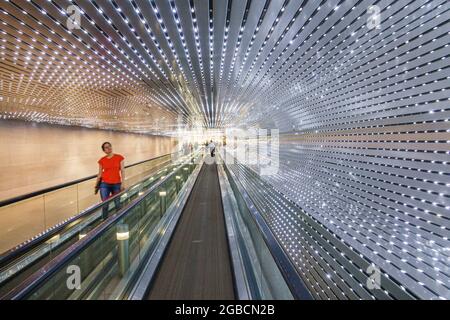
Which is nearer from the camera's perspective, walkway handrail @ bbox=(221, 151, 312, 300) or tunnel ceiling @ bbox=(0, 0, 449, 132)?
walkway handrail @ bbox=(221, 151, 312, 300)

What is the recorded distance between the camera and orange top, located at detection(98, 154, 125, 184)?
468 cm

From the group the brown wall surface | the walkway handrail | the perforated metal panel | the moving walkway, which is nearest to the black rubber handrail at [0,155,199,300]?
the moving walkway

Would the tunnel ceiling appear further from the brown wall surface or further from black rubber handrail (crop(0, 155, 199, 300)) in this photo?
the brown wall surface

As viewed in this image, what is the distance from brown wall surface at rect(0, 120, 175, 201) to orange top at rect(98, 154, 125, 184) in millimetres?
6705

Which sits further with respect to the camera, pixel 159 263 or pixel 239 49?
pixel 239 49

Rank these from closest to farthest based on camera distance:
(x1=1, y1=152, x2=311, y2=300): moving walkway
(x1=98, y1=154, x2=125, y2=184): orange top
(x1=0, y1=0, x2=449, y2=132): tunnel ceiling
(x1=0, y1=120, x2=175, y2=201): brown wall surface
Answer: (x1=1, y1=152, x2=311, y2=300): moving walkway
(x1=0, y1=0, x2=449, y2=132): tunnel ceiling
(x1=98, y1=154, x2=125, y2=184): orange top
(x1=0, y1=120, x2=175, y2=201): brown wall surface

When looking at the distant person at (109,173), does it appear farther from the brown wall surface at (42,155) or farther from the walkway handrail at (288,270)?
the brown wall surface at (42,155)

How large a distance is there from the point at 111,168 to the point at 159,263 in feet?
7.44

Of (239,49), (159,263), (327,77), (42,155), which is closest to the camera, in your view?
(159,263)

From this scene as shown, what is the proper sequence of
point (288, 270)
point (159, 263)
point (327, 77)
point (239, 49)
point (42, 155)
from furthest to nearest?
point (42, 155) → point (239, 49) → point (327, 77) → point (159, 263) → point (288, 270)

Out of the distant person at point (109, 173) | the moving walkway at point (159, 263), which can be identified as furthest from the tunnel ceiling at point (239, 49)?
the moving walkway at point (159, 263)

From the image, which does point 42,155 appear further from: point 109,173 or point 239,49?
point 239,49

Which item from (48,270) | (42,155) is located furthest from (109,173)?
(42,155)

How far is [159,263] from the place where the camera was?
3.42 m
